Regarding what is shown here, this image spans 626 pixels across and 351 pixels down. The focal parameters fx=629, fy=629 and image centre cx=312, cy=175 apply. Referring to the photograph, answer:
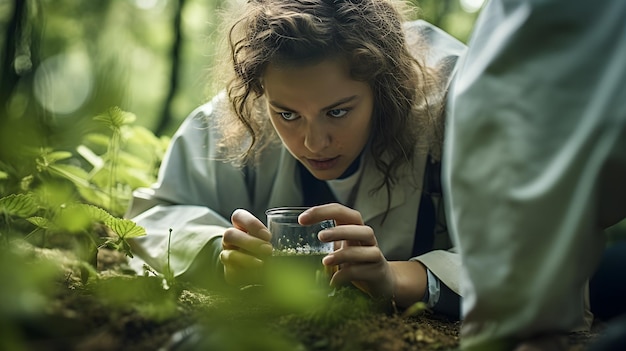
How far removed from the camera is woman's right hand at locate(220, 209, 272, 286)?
1669 millimetres

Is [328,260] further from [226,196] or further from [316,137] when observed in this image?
[226,196]

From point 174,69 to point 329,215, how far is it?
5.32 m

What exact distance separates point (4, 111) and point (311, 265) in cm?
81

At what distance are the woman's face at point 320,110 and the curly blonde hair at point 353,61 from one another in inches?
1.6

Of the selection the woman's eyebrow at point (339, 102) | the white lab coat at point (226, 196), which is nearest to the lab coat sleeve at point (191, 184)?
the white lab coat at point (226, 196)

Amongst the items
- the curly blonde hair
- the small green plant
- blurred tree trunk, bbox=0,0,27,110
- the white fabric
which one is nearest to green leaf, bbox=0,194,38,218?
the small green plant

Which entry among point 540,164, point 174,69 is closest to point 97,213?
point 540,164

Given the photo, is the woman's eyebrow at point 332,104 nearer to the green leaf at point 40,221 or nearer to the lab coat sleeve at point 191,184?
the lab coat sleeve at point 191,184

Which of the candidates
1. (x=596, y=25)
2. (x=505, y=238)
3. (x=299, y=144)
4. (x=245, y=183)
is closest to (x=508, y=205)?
(x=505, y=238)

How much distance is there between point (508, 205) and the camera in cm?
105

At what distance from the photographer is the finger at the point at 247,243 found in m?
1.62

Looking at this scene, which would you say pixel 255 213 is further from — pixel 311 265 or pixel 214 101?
pixel 311 265

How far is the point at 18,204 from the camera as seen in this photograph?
1512 mm

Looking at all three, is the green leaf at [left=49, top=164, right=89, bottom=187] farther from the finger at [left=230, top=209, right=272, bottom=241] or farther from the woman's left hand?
the woman's left hand
